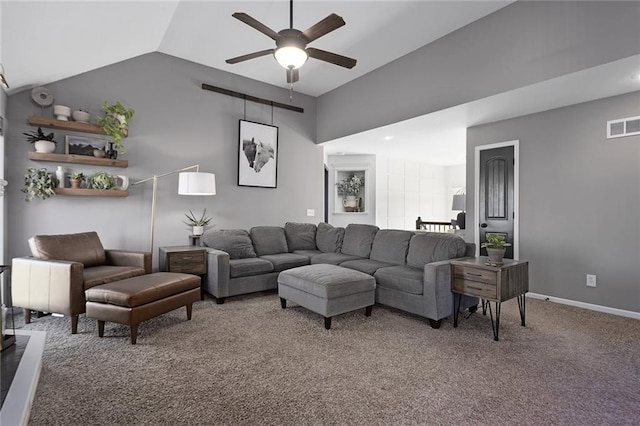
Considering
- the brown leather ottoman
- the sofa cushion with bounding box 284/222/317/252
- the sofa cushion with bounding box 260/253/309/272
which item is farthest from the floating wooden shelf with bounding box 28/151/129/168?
the sofa cushion with bounding box 284/222/317/252

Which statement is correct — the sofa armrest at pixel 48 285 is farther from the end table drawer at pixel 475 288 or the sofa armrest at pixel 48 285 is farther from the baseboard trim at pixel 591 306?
the baseboard trim at pixel 591 306

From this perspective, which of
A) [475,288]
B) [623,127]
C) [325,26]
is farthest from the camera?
[623,127]

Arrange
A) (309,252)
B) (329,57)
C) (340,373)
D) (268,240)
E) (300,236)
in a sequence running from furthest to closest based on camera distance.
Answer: (300,236)
(309,252)
(268,240)
(329,57)
(340,373)

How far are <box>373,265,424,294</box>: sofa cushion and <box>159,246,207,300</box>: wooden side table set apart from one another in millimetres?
2100

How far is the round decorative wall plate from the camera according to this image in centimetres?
347

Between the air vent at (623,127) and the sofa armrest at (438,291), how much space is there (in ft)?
8.20

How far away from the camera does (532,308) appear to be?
3.69 metres

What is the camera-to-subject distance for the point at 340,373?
7.08 feet

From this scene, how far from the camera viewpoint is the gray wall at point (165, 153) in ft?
11.6

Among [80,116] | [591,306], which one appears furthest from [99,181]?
[591,306]

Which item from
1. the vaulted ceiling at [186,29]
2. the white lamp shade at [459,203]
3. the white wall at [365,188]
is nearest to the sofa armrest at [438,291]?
the vaulted ceiling at [186,29]

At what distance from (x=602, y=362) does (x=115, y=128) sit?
5196 mm

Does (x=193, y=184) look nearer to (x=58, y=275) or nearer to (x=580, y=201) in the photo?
(x=58, y=275)

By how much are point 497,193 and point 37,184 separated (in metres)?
5.71
